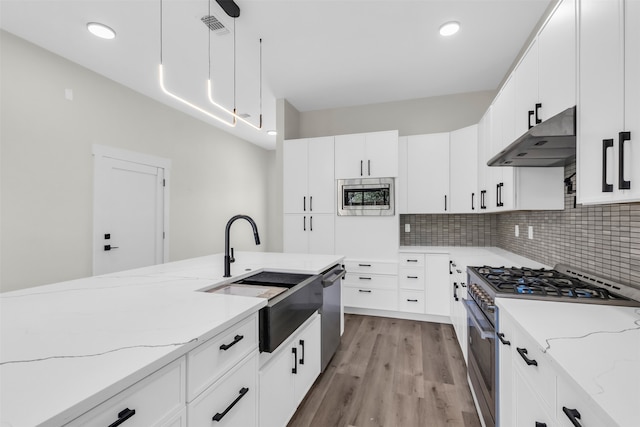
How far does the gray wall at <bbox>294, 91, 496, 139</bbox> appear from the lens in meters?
3.87

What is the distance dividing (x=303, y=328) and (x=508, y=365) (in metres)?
1.13

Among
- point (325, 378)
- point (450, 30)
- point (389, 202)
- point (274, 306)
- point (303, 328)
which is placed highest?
point (450, 30)

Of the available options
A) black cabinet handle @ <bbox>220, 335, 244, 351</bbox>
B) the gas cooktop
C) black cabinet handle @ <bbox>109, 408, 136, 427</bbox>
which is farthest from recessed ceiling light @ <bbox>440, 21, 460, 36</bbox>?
black cabinet handle @ <bbox>109, 408, 136, 427</bbox>

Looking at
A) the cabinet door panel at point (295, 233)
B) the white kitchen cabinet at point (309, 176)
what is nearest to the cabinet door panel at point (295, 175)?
the white kitchen cabinet at point (309, 176)

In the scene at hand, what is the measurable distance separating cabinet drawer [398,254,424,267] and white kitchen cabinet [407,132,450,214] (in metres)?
0.61

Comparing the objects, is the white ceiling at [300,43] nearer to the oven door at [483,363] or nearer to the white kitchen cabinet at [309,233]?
the white kitchen cabinet at [309,233]

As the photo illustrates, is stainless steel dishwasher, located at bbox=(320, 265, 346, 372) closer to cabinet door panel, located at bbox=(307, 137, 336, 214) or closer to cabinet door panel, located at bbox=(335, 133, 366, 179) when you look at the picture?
cabinet door panel, located at bbox=(307, 137, 336, 214)

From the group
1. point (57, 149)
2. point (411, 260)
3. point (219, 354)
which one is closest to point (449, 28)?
point (411, 260)

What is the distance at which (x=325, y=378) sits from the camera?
2293mm

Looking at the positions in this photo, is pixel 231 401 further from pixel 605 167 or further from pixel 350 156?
pixel 350 156

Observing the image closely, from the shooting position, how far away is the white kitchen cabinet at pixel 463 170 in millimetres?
3355

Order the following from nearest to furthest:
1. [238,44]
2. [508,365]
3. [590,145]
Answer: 1. [590,145]
2. [508,365]
3. [238,44]

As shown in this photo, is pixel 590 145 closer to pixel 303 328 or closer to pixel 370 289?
pixel 303 328

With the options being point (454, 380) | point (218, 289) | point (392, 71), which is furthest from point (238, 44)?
point (454, 380)
